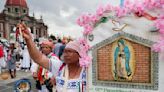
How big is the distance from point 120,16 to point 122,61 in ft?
1.10

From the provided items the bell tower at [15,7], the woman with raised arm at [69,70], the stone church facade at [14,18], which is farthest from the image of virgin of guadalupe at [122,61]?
the bell tower at [15,7]

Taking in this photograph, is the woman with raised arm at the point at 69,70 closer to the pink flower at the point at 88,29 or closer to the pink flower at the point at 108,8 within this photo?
the pink flower at the point at 88,29

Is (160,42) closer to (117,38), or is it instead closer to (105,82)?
(117,38)

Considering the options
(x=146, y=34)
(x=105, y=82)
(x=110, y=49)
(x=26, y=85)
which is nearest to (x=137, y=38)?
(x=146, y=34)

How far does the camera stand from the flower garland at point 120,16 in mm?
2391

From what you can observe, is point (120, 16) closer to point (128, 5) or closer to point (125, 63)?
point (128, 5)

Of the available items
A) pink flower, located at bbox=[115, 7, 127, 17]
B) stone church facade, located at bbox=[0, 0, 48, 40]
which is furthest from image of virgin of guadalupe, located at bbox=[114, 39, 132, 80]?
stone church facade, located at bbox=[0, 0, 48, 40]

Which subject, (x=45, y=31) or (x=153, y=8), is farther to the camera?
(x=45, y=31)

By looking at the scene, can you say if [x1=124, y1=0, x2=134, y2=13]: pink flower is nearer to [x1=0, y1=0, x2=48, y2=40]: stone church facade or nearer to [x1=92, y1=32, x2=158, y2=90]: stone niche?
[x1=92, y1=32, x2=158, y2=90]: stone niche

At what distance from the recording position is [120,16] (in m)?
2.59

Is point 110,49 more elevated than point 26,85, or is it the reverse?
point 110,49

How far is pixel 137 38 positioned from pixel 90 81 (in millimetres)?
553

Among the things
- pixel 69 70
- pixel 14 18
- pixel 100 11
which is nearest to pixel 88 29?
pixel 100 11

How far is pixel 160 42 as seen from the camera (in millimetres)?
2406
